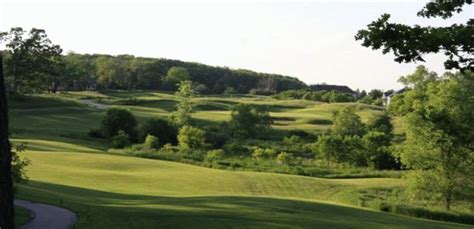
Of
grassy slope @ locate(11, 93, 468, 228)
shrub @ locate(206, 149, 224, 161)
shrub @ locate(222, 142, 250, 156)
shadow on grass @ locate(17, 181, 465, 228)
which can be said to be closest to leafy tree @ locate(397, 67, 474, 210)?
grassy slope @ locate(11, 93, 468, 228)

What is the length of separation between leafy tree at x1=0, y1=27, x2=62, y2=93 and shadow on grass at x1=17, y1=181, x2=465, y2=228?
74.4 meters

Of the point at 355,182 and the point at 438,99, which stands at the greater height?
the point at 438,99

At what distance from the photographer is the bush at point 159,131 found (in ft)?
239

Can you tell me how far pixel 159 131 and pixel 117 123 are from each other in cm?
525

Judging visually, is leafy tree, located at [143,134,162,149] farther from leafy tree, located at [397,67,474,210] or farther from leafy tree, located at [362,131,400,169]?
leafy tree, located at [397,67,474,210]

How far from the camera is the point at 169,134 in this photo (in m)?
74.5

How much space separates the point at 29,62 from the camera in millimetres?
103000

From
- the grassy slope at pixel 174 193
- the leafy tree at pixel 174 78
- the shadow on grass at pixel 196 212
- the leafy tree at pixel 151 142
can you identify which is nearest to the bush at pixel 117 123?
the grassy slope at pixel 174 193

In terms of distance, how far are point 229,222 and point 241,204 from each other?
6.06 meters

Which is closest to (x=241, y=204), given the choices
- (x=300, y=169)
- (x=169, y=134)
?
(x=300, y=169)

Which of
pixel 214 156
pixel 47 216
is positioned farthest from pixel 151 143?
pixel 47 216

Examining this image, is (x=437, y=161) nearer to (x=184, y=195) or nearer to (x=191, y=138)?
(x=184, y=195)

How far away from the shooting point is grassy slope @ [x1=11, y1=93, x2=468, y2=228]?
22906mm

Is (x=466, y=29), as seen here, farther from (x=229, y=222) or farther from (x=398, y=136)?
(x=398, y=136)
